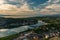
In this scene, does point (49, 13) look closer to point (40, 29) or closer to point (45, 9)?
point (45, 9)

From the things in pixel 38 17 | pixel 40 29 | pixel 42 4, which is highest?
pixel 42 4

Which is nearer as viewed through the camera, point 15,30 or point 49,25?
point 15,30

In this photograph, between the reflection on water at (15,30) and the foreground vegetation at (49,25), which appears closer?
the reflection on water at (15,30)

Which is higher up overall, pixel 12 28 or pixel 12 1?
pixel 12 1

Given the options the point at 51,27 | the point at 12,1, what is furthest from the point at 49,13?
the point at 12,1

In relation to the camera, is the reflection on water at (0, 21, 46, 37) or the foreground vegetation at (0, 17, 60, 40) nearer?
the reflection on water at (0, 21, 46, 37)

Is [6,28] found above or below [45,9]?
below

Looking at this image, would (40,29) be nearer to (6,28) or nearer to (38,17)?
(38,17)

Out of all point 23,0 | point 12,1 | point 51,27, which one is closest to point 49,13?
point 51,27
